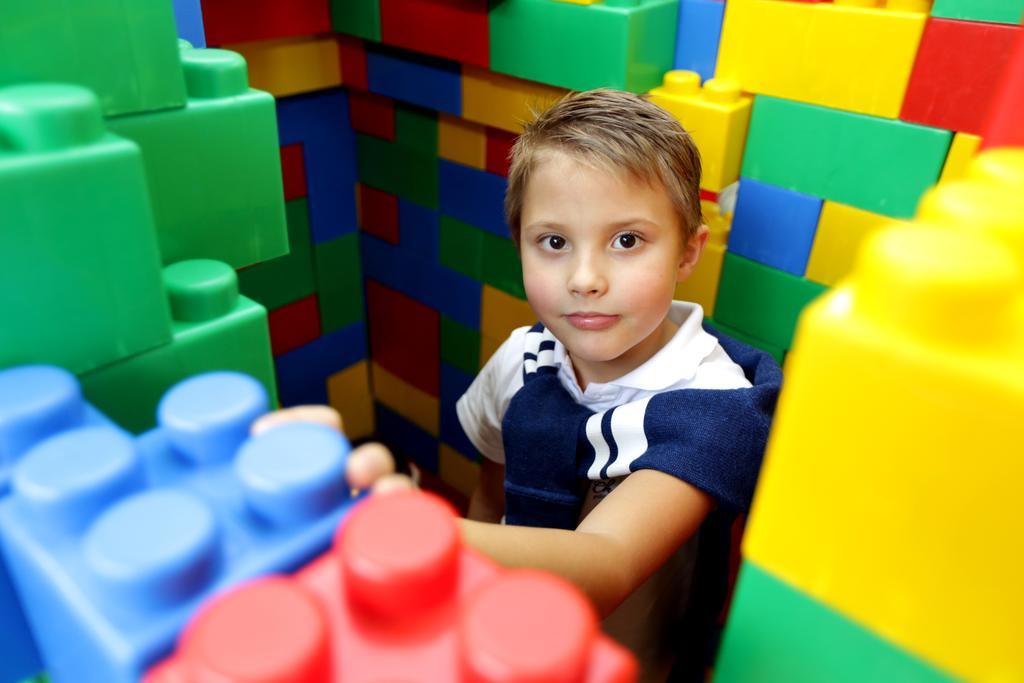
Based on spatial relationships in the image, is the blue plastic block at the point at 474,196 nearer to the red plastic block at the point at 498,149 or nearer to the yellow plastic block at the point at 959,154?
the red plastic block at the point at 498,149

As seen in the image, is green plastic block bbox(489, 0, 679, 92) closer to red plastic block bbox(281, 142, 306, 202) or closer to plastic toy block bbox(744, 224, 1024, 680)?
red plastic block bbox(281, 142, 306, 202)

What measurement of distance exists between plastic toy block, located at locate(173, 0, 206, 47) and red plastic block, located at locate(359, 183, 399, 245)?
72 cm

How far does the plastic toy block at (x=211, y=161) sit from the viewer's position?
0.53 meters

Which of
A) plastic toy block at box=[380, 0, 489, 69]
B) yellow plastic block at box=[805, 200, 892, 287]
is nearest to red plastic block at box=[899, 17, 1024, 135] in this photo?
yellow plastic block at box=[805, 200, 892, 287]

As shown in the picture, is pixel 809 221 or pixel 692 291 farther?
pixel 692 291

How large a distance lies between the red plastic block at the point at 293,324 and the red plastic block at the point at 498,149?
440mm

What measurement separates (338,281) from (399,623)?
127 centimetres

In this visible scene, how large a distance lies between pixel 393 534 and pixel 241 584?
67 mm

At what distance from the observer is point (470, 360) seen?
1.46m

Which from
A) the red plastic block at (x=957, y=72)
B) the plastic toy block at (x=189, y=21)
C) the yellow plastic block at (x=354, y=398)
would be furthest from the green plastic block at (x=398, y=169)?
the red plastic block at (x=957, y=72)

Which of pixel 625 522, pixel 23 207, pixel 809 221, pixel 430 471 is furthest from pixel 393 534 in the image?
pixel 430 471

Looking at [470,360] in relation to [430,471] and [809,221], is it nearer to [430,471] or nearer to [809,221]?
[430,471]

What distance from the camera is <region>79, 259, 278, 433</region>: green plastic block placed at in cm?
48

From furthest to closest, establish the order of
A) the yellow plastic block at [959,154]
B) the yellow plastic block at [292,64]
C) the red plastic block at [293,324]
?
1. the red plastic block at [293,324]
2. the yellow plastic block at [292,64]
3. the yellow plastic block at [959,154]
